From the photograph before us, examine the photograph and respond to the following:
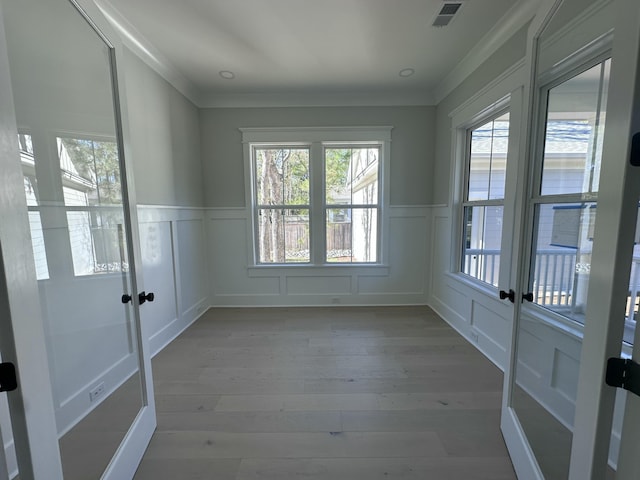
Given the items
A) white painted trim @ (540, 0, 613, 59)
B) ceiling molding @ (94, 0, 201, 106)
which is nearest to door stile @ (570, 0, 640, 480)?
white painted trim @ (540, 0, 613, 59)

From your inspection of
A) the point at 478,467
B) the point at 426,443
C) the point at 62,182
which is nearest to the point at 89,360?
the point at 62,182

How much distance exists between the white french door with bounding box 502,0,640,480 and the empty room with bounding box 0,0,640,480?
0.04ft

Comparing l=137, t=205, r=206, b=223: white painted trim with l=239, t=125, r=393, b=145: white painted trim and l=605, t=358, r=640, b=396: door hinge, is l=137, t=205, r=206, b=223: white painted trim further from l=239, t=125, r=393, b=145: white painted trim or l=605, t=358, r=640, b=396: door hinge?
l=605, t=358, r=640, b=396: door hinge

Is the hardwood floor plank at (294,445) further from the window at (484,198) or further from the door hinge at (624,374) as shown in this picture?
the window at (484,198)

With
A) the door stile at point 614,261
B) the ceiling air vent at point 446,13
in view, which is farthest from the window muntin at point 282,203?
the door stile at point 614,261

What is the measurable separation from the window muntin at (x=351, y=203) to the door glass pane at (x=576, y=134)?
226 centimetres

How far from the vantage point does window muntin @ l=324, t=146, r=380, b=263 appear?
364 centimetres

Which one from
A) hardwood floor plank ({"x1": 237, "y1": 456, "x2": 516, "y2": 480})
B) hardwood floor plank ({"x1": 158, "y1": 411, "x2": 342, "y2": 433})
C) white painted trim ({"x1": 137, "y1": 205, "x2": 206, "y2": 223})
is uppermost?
white painted trim ({"x1": 137, "y1": 205, "x2": 206, "y2": 223})

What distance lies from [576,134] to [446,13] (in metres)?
1.34

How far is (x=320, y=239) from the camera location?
12.2 feet

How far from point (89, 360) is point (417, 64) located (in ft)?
11.6

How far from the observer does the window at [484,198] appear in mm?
2432

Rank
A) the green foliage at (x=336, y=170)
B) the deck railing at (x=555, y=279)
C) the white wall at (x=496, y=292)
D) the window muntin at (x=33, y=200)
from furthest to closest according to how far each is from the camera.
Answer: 1. the green foliage at (x=336, y=170)
2. the deck railing at (x=555, y=279)
3. the white wall at (x=496, y=292)
4. the window muntin at (x=33, y=200)

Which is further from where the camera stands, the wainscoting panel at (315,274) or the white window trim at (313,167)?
the wainscoting panel at (315,274)
